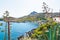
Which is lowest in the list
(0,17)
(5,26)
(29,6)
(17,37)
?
(17,37)

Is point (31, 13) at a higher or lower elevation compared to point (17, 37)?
higher

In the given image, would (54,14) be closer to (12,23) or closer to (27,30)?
(27,30)

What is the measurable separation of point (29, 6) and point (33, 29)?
49cm

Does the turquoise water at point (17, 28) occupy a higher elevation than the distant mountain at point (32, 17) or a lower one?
lower

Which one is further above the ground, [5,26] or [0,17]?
[0,17]

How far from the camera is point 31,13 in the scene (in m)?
2.94

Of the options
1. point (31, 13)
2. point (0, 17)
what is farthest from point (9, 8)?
point (31, 13)

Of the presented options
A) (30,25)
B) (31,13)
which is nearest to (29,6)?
(31,13)

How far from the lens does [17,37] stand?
2.93 metres

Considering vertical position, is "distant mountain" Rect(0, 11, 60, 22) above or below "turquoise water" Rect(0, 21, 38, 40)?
above

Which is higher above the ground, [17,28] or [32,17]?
[32,17]

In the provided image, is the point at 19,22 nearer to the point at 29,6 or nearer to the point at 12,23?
the point at 12,23

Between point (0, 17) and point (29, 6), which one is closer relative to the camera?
point (0, 17)

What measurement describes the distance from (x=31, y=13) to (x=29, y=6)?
0.69ft
